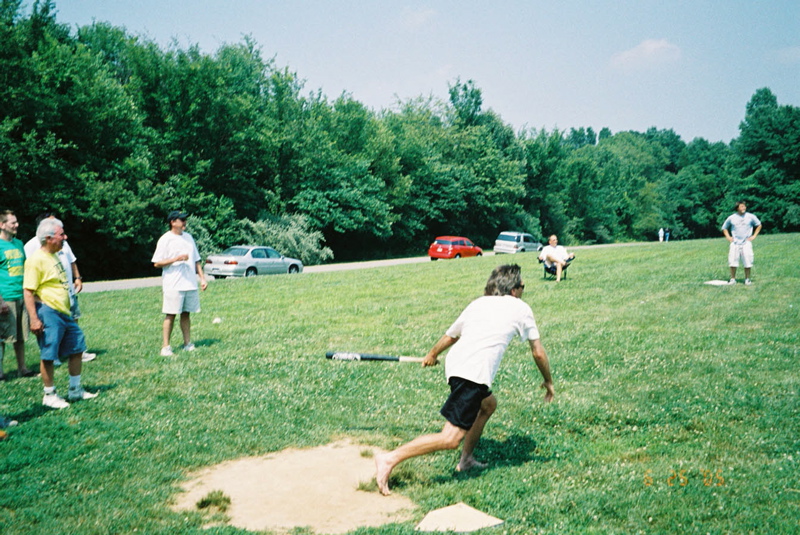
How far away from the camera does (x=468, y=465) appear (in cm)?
536

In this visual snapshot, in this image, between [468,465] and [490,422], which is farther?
[490,422]

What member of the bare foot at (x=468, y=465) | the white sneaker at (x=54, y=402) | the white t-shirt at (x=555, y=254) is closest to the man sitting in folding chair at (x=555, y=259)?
the white t-shirt at (x=555, y=254)

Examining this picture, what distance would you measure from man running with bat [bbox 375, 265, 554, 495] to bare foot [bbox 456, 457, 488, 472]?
12.7 inches

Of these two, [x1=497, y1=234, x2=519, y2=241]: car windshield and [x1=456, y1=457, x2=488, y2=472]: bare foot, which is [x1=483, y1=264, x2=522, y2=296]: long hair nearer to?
[x1=456, y1=457, x2=488, y2=472]: bare foot

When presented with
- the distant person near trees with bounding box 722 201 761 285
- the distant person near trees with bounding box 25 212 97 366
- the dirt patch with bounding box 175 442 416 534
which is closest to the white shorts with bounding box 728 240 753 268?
the distant person near trees with bounding box 722 201 761 285

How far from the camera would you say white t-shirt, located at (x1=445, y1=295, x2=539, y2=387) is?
4.92m

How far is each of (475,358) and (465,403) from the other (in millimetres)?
372

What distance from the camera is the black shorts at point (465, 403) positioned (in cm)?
490

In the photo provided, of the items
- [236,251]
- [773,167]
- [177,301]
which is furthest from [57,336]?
[773,167]

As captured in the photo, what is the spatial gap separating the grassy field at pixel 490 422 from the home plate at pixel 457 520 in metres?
0.15

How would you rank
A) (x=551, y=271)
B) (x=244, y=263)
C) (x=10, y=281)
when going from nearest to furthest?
(x=10, y=281)
(x=551, y=271)
(x=244, y=263)

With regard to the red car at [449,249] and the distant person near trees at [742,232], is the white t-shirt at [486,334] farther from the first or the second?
the red car at [449,249]

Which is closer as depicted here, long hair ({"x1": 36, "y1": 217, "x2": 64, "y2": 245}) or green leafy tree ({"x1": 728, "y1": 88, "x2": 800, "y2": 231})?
long hair ({"x1": 36, "y1": 217, "x2": 64, "y2": 245})
